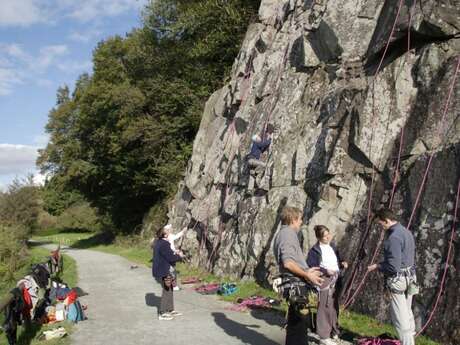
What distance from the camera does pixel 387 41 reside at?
11.5m

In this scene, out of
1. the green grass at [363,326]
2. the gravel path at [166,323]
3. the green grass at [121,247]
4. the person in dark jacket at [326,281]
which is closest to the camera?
the person in dark jacket at [326,281]

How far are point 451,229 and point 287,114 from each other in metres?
7.67

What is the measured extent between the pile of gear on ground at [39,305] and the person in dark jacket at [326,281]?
4.92 m

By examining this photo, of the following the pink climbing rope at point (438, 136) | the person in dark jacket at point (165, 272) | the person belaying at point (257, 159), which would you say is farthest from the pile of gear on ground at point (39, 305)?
the pink climbing rope at point (438, 136)

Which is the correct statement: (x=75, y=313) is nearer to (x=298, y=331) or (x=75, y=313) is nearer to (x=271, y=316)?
(x=271, y=316)

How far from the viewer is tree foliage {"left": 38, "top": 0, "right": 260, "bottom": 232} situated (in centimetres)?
2847

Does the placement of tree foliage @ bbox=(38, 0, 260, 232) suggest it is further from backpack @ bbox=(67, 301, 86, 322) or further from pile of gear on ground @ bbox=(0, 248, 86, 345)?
backpack @ bbox=(67, 301, 86, 322)

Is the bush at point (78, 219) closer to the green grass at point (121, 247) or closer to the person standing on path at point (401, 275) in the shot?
the green grass at point (121, 247)

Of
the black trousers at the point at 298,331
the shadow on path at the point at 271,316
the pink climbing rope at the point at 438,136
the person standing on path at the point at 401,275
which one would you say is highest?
the pink climbing rope at the point at 438,136

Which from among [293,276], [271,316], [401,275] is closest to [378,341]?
[401,275]

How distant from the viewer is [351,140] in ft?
36.6

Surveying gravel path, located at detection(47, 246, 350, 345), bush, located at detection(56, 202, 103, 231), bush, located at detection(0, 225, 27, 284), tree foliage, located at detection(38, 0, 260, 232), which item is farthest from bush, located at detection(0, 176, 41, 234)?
gravel path, located at detection(47, 246, 350, 345)

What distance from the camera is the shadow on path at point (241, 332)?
26.7ft

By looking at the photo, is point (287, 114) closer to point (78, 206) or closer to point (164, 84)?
point (164, 84)
